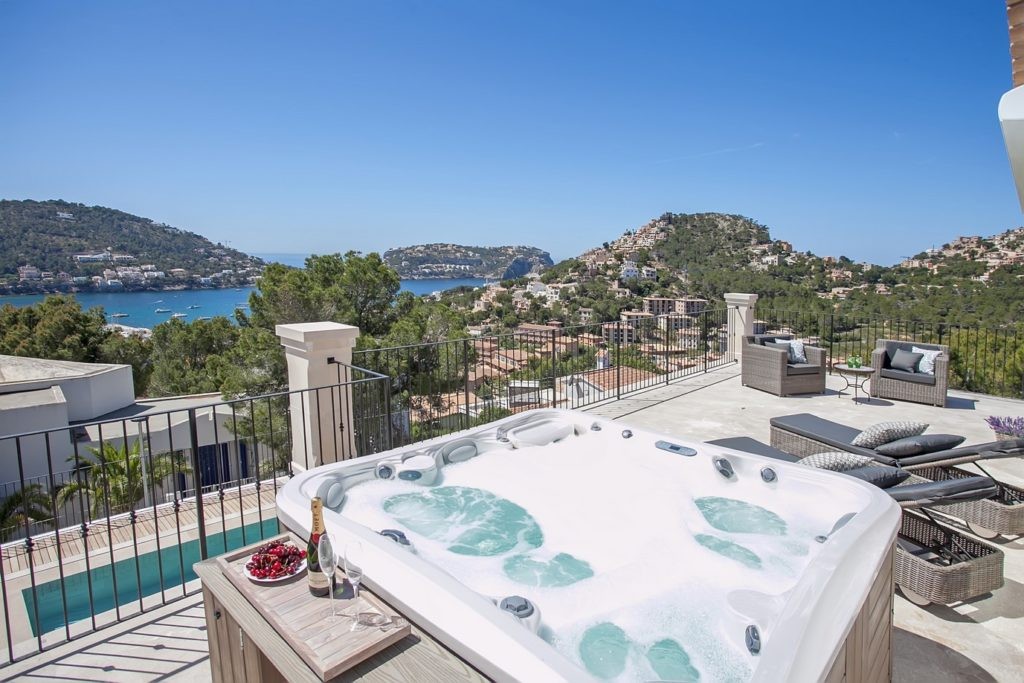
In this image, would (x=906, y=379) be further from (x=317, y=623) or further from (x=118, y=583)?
(x=118, y=583)

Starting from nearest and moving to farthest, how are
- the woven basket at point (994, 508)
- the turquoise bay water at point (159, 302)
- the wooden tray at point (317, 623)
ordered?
1. the wooden tray at point (317, 623)
2. the woven basket at point (994, 508)
3. the turquoise bay water at point (159, 302)

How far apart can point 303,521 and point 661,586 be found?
1752mm

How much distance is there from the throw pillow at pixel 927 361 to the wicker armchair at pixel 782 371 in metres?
1.09

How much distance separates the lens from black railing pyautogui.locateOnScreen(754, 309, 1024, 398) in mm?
8281

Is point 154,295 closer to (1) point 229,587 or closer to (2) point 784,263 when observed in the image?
(2) point 784,263

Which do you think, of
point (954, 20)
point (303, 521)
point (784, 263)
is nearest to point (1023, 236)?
point (784, 263)

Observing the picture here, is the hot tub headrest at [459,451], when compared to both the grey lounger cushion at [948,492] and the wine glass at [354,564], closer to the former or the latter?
the wine glass at [354,564]

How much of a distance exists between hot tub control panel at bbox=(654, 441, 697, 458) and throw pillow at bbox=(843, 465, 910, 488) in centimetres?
90

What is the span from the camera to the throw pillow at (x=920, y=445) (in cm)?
342

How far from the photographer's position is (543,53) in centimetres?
1467

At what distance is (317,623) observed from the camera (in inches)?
66.2

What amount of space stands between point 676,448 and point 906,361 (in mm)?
5233

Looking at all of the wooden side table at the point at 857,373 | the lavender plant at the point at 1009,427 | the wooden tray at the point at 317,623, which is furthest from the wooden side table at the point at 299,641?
the wooden side table at the point at 857,373

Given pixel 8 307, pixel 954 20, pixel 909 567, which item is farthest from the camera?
pixel 8 307
